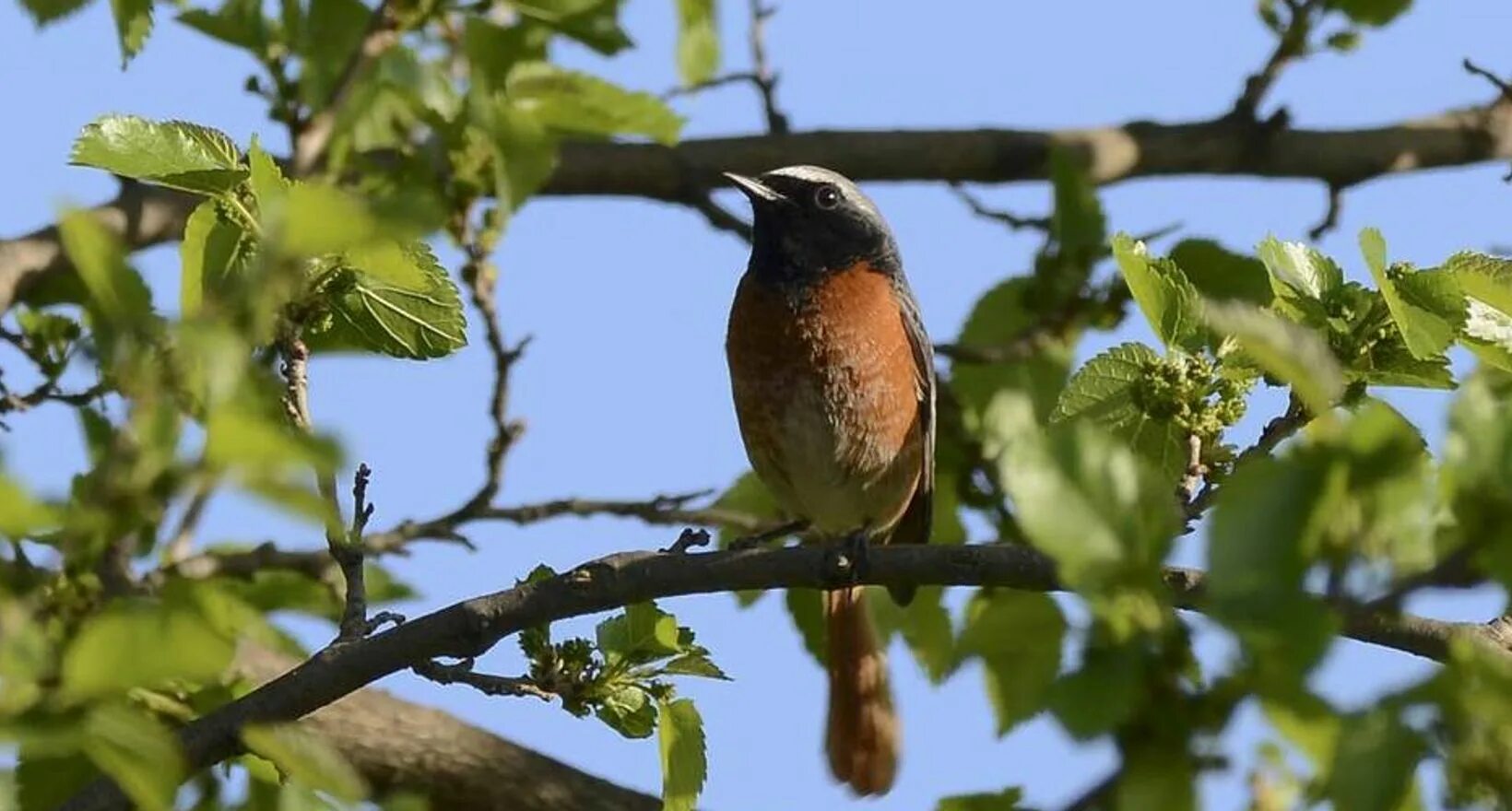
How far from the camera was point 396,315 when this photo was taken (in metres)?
4.11

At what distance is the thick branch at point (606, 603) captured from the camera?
4.06m

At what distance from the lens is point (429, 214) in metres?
2.25

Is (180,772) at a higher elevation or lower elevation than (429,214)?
lower

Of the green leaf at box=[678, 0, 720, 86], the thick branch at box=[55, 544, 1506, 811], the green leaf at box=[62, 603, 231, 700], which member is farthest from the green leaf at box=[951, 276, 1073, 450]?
the green leaf at box=[62, 603, 231, 700]

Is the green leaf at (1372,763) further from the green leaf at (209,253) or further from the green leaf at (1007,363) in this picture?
the green leaf at (1007,363)

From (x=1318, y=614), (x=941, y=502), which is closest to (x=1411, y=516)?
(x=1318, y=614)

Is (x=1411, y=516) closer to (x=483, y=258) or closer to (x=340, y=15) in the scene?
(x=340, y=15)

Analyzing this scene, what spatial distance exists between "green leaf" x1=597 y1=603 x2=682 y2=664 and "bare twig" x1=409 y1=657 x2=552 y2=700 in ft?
0.56

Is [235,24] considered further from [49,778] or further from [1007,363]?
[1007,363]

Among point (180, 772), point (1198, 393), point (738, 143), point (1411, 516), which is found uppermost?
point (738, 143)

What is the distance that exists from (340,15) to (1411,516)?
157 cm

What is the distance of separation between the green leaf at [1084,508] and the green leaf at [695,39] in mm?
1247

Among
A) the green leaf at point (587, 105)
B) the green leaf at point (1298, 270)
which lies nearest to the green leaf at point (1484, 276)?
the green leaf at point (1298, 270)

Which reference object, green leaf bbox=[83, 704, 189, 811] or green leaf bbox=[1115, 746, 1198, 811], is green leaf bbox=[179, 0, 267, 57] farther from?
green leaf bbox=[1115, 746, 1198, 811]
